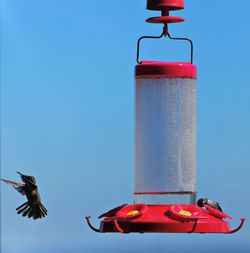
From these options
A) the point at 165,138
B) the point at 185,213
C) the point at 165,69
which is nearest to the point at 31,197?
the point at 165,138

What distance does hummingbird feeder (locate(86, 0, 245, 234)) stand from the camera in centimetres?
683

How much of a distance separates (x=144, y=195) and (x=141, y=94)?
2.76ft

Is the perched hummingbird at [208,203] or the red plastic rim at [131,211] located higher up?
the perched hummingbird at [208,203]

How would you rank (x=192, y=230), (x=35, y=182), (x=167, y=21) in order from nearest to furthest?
1. (x=192, y=230)
2. (x=167, y=21)
3. (x=35, y=182)

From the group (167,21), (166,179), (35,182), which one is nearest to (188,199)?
(166,179)

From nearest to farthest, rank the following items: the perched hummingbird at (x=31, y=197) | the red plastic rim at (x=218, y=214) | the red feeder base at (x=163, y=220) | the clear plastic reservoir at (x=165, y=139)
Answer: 1. the red feeder base at (x=163, y=220)
2. the red plastic rim at (x=218, y=214)
3. the clear plastic reservoir at (x=165, y=139)
4. the perched hummingbird at (x=31, y=197)

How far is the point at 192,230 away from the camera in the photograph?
631cm

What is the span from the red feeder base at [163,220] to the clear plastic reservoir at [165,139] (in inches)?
12.5

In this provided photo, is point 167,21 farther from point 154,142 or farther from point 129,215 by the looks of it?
point 129,215

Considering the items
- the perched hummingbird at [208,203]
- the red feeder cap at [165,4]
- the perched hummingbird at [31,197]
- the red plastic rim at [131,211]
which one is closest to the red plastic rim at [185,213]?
the red plastic rim at [131,211]

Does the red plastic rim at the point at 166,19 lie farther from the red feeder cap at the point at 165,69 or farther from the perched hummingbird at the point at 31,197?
the perched hummingbird at the point at 31,197

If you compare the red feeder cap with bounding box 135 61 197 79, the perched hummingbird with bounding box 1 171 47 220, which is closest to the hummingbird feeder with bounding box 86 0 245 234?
the red feeder cap with bounding box 135 61 197 79

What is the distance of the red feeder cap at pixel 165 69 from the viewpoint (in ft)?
22.5

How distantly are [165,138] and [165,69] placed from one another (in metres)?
0.62
